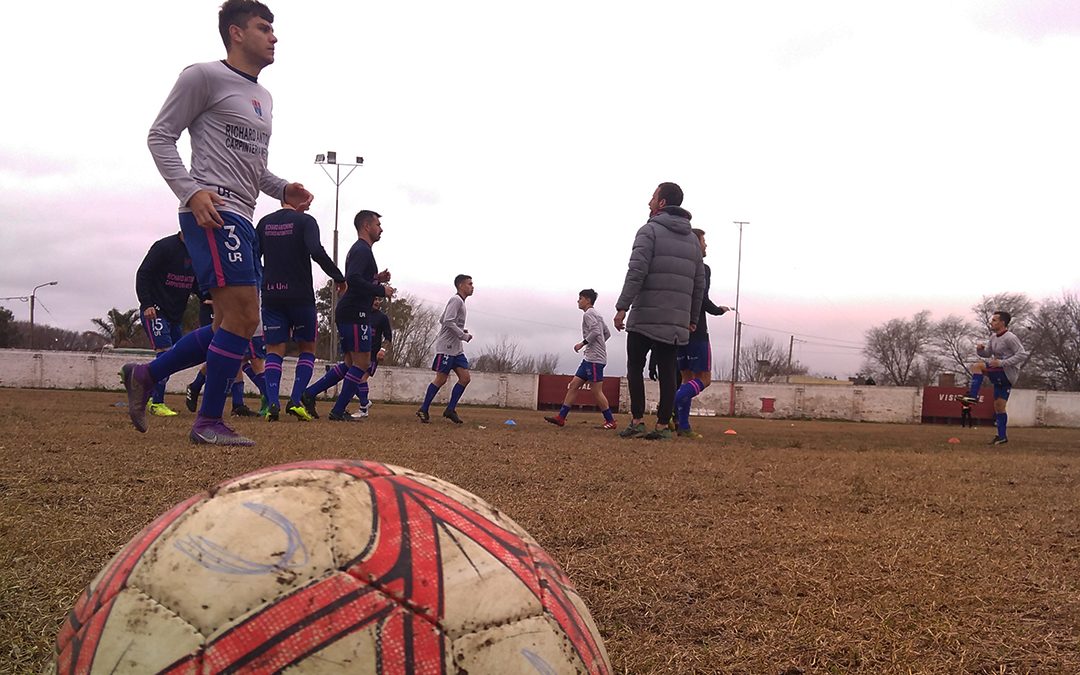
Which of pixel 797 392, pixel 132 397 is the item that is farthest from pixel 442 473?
pixel 797 392

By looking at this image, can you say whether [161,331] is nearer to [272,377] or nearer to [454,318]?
[272,377]

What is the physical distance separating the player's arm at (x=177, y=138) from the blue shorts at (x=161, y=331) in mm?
4251

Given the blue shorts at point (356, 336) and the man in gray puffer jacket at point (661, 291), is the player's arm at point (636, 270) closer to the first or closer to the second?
the man in gray puffer jacket at point (661, 291)

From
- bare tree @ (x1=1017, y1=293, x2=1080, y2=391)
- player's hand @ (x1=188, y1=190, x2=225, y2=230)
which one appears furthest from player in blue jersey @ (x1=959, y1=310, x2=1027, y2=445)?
bare tree @ (x1=1017, y1=293, x2=1080, y2=391)

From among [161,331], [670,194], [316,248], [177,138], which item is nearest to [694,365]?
[670,194]

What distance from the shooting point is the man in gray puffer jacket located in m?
7.34

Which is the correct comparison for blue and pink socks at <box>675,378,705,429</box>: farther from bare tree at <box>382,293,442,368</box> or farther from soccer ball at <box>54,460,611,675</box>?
bare tree at <box>382,293,442,368</box>

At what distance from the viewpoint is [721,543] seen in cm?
290

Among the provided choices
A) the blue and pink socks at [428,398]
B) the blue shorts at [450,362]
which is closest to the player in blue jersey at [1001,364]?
the blue shorts at [450,362]

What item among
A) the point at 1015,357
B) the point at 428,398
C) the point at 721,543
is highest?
the point at 1015,357

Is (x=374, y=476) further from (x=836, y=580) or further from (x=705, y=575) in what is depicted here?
(x=836, y=580)

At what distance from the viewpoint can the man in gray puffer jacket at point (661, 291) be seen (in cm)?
734

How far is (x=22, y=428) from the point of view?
5.48 m

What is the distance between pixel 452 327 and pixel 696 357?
314 centimetres
